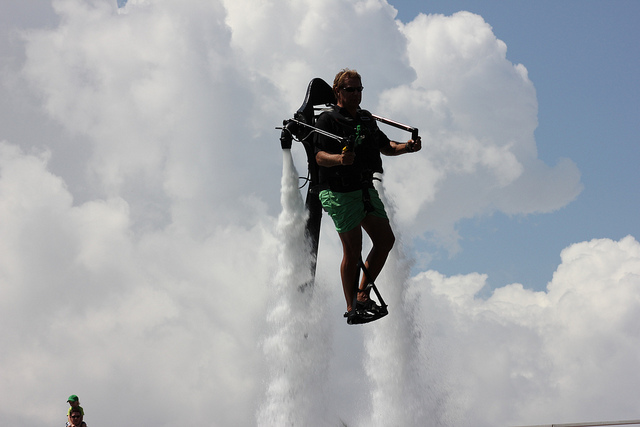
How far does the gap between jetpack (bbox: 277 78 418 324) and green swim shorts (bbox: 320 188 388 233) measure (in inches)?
17.7

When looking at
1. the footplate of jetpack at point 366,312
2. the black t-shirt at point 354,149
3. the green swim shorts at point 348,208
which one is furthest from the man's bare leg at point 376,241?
the black t-shirt at point 354,149

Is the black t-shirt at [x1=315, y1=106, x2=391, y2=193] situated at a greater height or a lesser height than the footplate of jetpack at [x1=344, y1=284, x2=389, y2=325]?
greater

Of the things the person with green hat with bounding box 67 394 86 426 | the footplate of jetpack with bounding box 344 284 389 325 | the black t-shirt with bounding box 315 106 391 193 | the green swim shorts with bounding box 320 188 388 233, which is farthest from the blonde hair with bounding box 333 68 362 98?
the person with green hat with bounding box 67 394 86 426

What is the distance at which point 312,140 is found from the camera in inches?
351

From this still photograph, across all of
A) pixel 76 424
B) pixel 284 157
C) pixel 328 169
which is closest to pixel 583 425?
pixel 328 169

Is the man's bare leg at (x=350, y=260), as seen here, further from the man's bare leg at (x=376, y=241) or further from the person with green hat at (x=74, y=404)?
the person with green hat at (x=74, y=404)

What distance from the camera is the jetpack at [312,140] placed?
8.35m

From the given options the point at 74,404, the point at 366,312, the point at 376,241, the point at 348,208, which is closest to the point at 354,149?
the point at 348,208

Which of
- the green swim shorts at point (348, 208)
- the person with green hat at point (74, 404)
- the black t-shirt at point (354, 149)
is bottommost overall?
the person with green hat at point (74, 404)

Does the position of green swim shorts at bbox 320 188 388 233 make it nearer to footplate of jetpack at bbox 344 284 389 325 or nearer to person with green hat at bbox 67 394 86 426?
footplate of jetpack at bbox 344 284 389 325

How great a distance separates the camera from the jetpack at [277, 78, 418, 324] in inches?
329

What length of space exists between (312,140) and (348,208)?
1024 mm

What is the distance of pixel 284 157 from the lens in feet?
31.3

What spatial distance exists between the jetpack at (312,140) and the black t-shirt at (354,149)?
0.46ft
